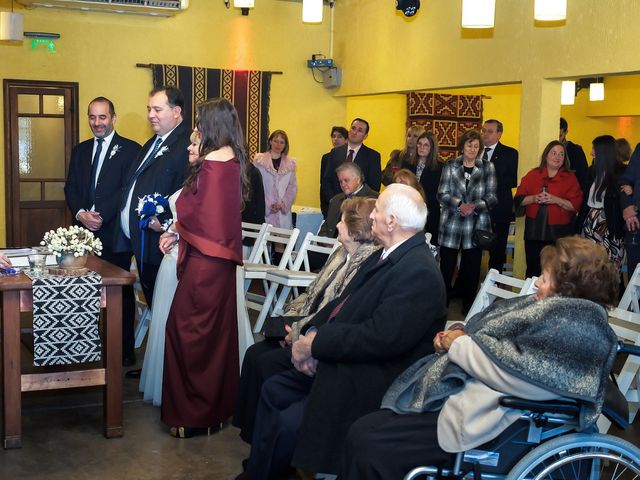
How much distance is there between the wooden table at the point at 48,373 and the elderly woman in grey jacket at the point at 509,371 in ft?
5.22

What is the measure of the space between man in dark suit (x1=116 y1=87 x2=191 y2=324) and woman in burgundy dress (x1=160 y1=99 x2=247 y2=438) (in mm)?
604

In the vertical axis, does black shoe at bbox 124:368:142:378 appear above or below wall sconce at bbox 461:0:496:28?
below

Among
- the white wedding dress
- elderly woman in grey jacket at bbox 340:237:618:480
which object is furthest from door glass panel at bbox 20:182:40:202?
elderly woman in grey jacket at bbox 340:237:618:480

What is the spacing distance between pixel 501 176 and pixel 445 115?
13.2 feet

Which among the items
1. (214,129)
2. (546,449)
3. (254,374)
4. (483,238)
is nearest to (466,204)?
(483,238)

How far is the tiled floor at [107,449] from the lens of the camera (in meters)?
3.80

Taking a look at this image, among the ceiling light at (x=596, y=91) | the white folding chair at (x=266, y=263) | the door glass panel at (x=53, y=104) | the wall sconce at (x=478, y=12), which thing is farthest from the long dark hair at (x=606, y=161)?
the door glass panel at (x=53, y=104)

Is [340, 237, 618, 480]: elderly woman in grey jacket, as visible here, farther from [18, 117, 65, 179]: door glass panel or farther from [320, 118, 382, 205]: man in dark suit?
[18, 117, 65, 179]: door glass panel

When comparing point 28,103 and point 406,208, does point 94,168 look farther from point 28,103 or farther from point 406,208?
point 28,103

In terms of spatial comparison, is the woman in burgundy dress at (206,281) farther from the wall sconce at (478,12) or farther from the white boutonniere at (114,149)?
the wall sconce at (478,12)

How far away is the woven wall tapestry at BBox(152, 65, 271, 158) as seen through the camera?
9719 mm

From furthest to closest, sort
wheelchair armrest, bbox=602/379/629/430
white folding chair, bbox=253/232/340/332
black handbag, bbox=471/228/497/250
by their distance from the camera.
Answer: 1. black handbag, bbox=471/228/497/250
2. white folding chair, bbox=253/232/340/332
3. wheelchair armrest, bbox=602/379/629/430

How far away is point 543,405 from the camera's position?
2.59 meters

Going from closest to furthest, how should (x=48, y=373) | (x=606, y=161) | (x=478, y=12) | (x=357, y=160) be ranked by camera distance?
1. (x=48, y=373)
2. (x=478, y=12)
3. (x=606, y=161)
4. (x=357, y=160)
